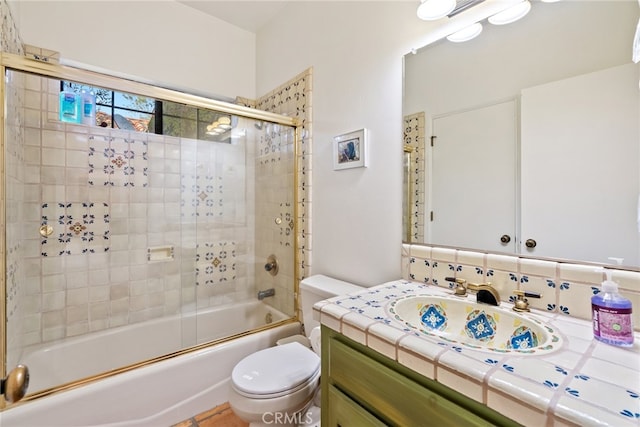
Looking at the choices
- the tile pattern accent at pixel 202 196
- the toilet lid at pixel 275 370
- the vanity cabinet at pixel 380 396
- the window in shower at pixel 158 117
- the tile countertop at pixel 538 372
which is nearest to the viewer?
the tile countertop at pixel 538 372

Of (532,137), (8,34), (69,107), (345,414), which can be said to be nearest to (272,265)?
(345,414)

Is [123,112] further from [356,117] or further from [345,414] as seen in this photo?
[345,414]

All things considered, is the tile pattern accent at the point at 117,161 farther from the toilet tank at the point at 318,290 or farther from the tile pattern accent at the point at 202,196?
the toilet tank at the point at 318,290

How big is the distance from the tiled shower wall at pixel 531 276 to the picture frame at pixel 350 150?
1.86ft

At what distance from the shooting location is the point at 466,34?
1137 millimetres

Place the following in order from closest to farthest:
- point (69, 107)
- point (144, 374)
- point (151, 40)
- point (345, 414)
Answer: point (345, 414)
point (144, 374)
point (69, 107)
point (151, 40)

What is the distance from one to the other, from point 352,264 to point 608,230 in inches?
41.5

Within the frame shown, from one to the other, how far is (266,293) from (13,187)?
157cm

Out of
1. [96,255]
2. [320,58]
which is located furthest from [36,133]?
[320,58]

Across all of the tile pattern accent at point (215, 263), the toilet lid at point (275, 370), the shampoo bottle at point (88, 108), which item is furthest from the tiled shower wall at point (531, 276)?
the shampoo bottle at point (88, 108)

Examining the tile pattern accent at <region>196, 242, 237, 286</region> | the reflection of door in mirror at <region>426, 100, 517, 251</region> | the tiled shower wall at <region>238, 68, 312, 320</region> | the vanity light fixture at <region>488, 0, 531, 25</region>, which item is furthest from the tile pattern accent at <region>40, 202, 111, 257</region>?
the vanity light fixture at <region>488, 0, 531, 25</region>

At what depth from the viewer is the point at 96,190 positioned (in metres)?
1.84

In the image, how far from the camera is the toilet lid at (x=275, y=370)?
1.16m

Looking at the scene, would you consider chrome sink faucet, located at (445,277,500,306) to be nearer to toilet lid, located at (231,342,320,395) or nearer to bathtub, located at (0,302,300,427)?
toilet lid, located at (231,342,320,395)
